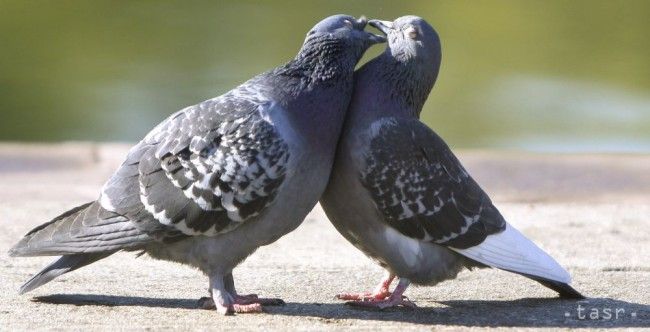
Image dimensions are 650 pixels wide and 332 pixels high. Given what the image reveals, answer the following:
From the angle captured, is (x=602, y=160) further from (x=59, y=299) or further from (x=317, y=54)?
(x=59, y=299)

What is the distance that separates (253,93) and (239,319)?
1.03 meters

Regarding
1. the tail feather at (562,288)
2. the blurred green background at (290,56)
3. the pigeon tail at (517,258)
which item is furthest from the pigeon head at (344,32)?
the blurred green background at (290,56)

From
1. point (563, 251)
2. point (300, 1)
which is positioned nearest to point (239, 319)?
point (563, 251)

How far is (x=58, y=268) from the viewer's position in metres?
5.64

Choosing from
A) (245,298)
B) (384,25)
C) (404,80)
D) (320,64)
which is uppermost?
(384,25)

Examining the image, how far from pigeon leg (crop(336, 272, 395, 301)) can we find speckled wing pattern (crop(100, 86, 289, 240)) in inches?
30.0

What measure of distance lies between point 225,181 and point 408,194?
2.82ft

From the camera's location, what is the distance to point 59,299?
5797 millimetres

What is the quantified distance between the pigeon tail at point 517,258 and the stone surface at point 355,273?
0.15m

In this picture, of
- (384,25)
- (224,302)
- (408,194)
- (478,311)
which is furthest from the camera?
(384,25)

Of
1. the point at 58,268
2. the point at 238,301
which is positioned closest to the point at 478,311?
the point at 238,301

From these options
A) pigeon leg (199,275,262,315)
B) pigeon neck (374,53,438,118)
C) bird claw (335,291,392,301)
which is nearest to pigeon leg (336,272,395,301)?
bird claw (335,291,392,301)

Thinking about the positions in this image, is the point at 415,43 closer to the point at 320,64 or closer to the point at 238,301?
the point at 320,64

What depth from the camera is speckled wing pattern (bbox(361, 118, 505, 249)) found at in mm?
5633
